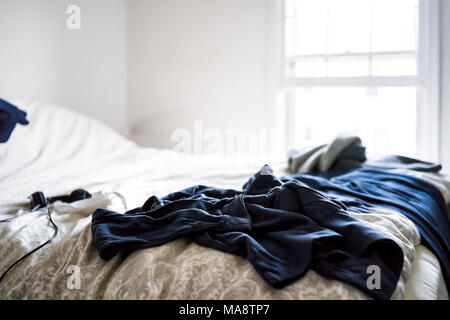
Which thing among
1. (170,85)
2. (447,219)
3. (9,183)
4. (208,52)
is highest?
(208,52)

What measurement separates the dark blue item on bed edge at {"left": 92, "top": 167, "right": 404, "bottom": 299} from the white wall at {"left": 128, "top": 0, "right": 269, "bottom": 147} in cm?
226

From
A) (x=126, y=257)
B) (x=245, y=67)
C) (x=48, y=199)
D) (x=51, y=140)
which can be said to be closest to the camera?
(x=126, y=257)

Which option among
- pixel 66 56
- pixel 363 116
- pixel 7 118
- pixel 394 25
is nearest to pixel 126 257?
pixel 7 118

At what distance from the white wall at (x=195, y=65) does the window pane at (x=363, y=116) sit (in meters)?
0.35

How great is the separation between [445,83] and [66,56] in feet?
8.64

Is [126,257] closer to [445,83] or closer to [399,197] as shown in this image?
[399,197]

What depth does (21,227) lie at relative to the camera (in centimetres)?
136

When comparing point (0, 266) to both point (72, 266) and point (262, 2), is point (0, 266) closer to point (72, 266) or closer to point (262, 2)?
point (72, 266)

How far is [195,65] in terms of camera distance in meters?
3.78

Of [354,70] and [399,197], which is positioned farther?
[354,70]

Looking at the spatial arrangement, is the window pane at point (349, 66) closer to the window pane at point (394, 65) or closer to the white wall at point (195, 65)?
the window pane at point (394, 65)

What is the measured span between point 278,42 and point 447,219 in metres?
2.04

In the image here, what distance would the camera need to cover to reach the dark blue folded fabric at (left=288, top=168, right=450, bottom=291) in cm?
149

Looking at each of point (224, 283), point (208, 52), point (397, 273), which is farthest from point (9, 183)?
point (208, 52)
